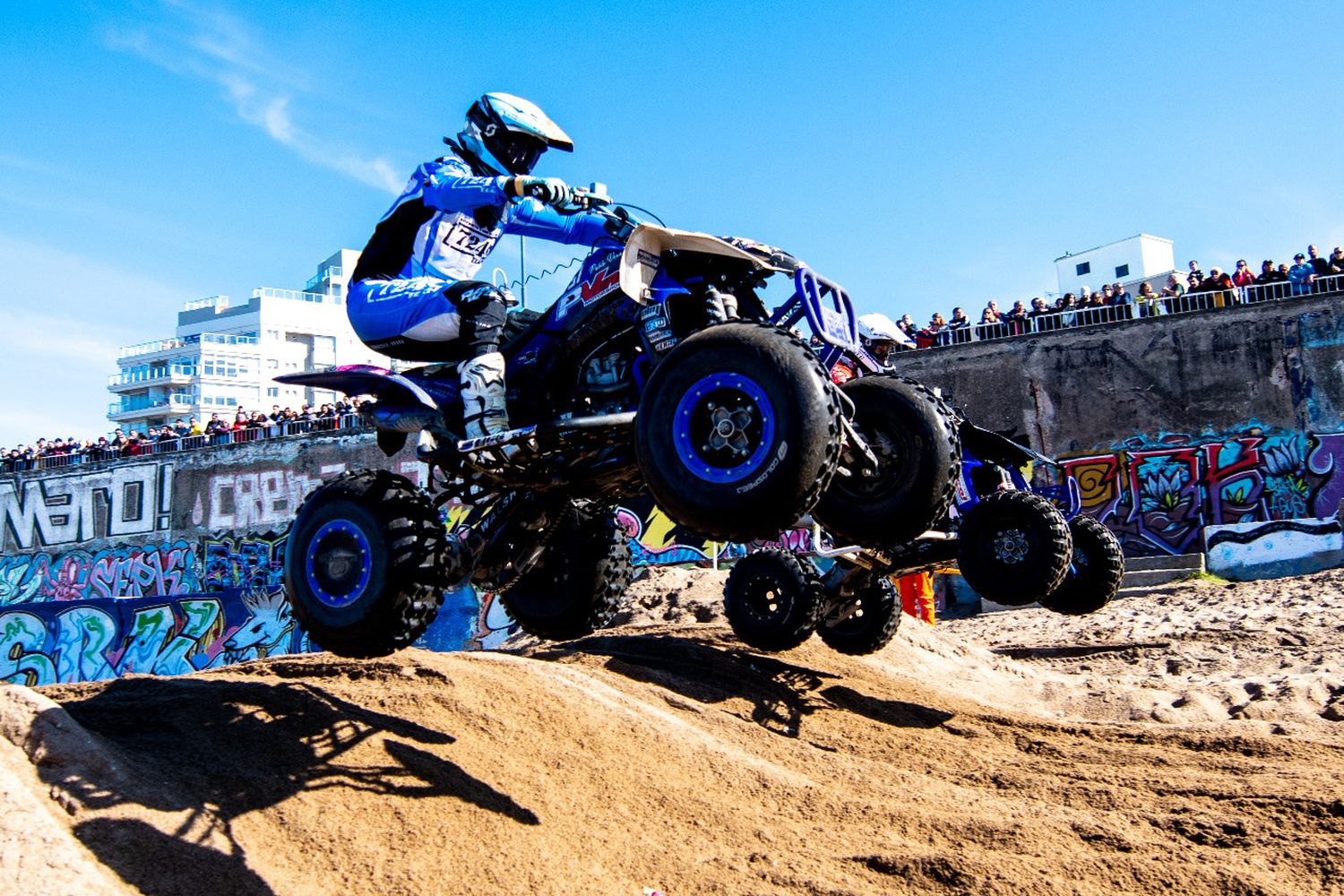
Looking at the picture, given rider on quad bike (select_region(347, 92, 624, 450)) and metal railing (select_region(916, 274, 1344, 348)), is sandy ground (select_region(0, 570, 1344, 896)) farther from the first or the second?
metal railing (select_region(916, 274, 1344, 348))

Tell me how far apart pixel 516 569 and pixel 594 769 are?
4.69ft

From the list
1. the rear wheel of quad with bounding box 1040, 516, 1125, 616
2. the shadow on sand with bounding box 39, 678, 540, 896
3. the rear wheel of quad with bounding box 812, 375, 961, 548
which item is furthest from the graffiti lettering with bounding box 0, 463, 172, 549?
the rear wheel of quad with bounding box 812, 375, 961, 548

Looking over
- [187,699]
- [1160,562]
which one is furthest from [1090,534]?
[1160,562]

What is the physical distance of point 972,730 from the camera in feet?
31.2

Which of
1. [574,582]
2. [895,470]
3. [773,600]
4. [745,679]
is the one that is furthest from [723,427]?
[773,600]

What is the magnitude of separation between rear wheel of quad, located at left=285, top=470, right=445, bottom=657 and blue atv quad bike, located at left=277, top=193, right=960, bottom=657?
11mm

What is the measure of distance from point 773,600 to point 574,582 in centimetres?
420

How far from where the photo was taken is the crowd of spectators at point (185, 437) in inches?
1224

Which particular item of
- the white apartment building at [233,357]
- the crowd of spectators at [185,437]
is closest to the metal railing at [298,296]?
the white apartment building at [233,357]

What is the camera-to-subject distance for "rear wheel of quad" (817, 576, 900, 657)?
12086 mm

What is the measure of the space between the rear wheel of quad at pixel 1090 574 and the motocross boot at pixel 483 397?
6.02 meters

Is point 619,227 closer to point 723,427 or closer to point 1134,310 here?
point 723,427

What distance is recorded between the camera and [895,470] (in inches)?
214

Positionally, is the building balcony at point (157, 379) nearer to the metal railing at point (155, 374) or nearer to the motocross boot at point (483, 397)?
the metal railing at point (155, 374)
